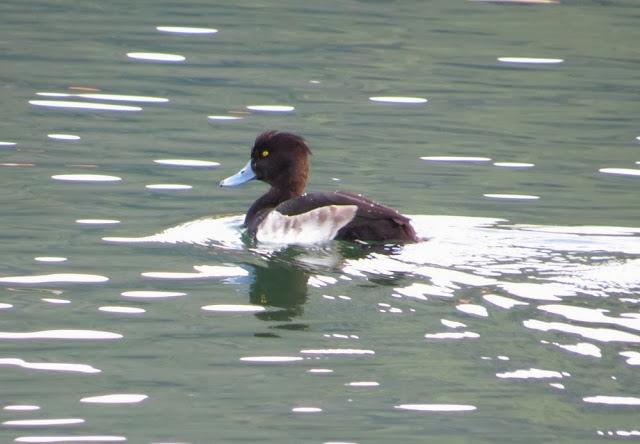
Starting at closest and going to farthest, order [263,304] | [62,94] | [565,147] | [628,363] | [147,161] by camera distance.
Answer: [628,363] → [263,304] → [147,161] → [565,147] → [62,94]

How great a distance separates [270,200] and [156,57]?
20.3 feet

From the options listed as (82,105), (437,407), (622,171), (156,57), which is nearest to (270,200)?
(622,171)

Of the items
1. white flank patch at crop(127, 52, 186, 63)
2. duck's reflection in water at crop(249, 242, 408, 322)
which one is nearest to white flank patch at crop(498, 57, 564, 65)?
white flank patch at crop(127, 52, 186, 63)

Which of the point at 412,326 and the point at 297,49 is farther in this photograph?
the point at 297,49

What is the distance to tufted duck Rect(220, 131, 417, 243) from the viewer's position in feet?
32.7

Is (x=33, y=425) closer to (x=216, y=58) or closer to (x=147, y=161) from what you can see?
(x=147, y=161)

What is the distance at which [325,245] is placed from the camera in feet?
33.3

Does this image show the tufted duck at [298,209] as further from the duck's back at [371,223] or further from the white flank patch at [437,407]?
the white flank patch at [437,407]

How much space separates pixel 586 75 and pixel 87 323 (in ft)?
32.9

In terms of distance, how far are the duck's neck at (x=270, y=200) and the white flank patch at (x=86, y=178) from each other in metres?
1.42

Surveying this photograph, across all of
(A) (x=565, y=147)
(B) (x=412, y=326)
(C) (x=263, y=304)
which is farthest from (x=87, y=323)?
(A) (x=565, y=147)

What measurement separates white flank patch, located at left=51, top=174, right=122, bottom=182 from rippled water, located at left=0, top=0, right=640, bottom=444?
35 mm

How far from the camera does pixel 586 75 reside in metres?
16.8

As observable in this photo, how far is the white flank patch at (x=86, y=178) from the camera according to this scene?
38.8 feet
